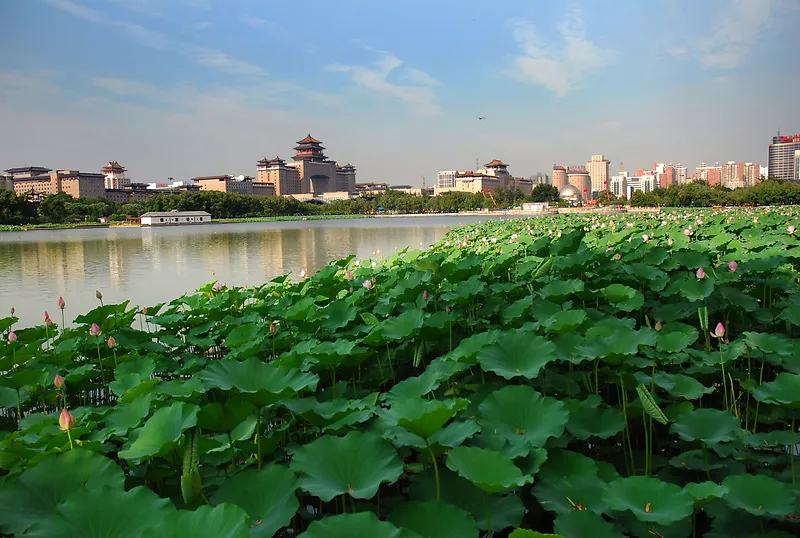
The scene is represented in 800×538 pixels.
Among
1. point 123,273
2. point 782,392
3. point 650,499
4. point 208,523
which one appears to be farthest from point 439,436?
point 123,273

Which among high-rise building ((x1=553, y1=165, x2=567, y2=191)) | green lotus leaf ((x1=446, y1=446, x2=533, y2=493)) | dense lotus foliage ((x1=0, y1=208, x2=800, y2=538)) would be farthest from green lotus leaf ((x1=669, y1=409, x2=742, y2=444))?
high-rise building ((x1=553, y1=165, x2=567, y2=191))

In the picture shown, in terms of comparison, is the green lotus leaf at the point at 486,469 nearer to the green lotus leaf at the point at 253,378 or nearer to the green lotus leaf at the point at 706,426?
the green lotus leaf at the point at 253,378

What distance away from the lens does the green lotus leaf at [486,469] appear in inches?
36.3

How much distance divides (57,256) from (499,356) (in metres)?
14.8

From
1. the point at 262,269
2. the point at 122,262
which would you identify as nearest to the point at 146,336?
the point at 262,269

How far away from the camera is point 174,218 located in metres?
46.4

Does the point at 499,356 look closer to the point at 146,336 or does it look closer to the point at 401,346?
the point at 401,346

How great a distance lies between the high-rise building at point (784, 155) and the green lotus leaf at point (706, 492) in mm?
81586

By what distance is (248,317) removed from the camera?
2.90 m

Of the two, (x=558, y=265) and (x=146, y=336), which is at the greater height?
(x=558, y=265)

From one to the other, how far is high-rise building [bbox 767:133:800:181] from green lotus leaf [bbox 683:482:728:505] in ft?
268

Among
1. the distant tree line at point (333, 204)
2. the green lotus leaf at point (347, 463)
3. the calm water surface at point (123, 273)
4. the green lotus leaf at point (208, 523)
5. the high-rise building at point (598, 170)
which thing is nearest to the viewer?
the green lotus leaf at point (208, 523)

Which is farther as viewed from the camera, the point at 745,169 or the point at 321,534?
the point at 745,169

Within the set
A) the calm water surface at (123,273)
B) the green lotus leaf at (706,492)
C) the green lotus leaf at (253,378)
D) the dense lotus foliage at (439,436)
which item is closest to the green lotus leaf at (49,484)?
the dense lotus foliage at (439,436)
